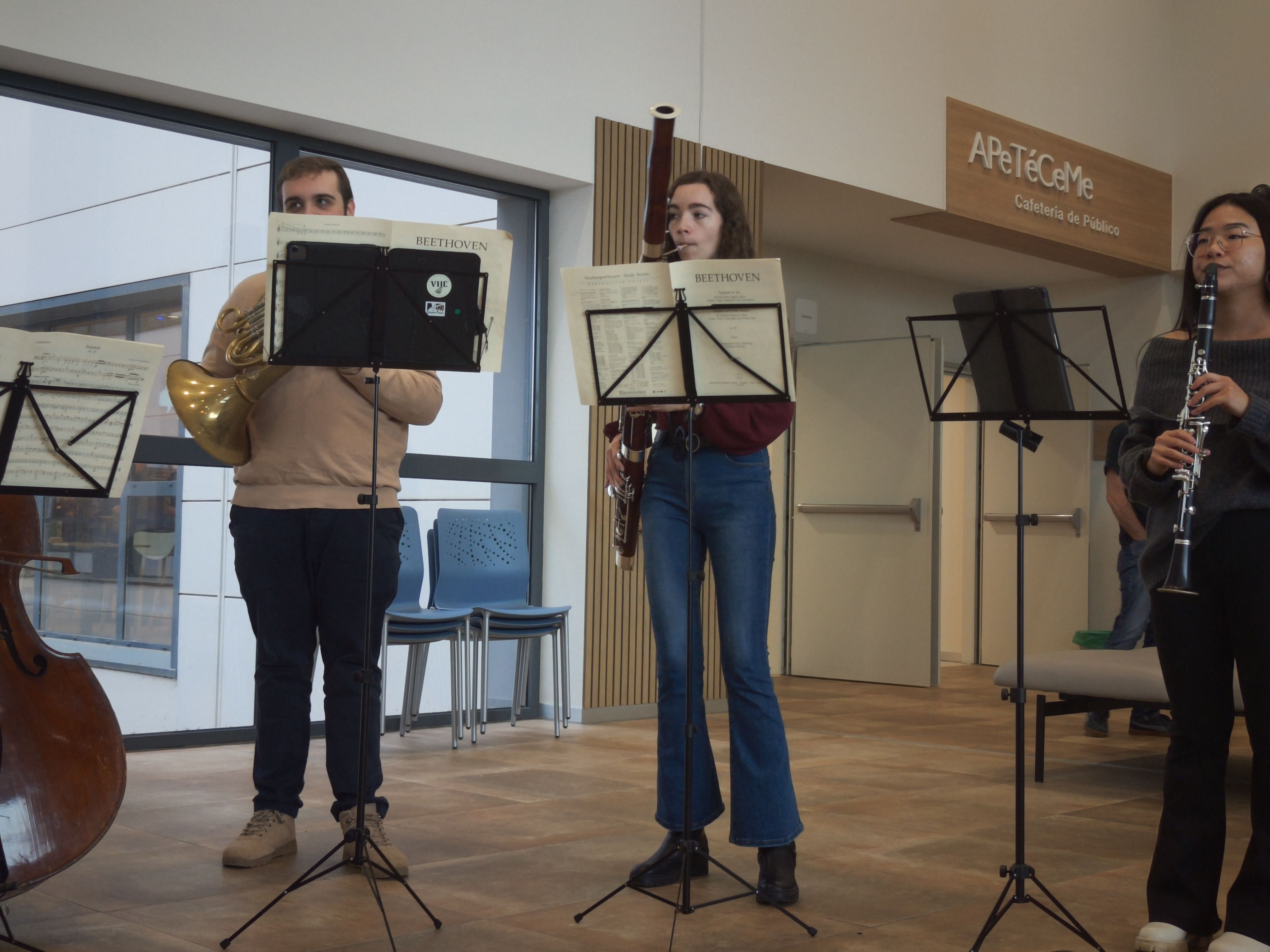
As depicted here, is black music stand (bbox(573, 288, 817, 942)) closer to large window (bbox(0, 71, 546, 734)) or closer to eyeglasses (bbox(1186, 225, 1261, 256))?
eyeglasses (bbox(1186, 225, 1261, 256))

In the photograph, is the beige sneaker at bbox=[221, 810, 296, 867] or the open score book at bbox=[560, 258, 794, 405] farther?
the beige sneaker at bbox=[221, 810, 296, 867]

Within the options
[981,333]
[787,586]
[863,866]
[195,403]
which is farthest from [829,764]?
[787,586]

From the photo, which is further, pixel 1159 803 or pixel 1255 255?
pixel 1159 803

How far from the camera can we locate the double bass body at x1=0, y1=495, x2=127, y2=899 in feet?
7.44

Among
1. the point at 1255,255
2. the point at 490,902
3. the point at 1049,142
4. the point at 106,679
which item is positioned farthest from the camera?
the point at 1049,142

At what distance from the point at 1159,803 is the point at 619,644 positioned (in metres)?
2.49

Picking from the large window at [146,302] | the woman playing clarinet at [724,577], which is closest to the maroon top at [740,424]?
the woman playing clarinet at [724,577]

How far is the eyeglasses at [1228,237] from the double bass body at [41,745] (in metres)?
2.20

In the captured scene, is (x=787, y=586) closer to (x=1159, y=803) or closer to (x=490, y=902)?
(x=1159, y=803)

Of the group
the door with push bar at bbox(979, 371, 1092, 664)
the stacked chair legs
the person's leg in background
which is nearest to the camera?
the stacked chair legs

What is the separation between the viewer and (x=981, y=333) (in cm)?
258

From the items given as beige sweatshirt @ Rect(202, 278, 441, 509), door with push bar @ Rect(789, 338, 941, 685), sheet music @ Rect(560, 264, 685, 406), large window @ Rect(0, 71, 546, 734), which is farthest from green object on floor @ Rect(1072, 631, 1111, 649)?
sheet music @ Rect(560, 264, 685, 406)

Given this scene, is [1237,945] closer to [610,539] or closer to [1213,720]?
[1213,720]

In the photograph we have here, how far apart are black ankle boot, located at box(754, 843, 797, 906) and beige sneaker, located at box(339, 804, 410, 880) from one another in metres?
0.81
